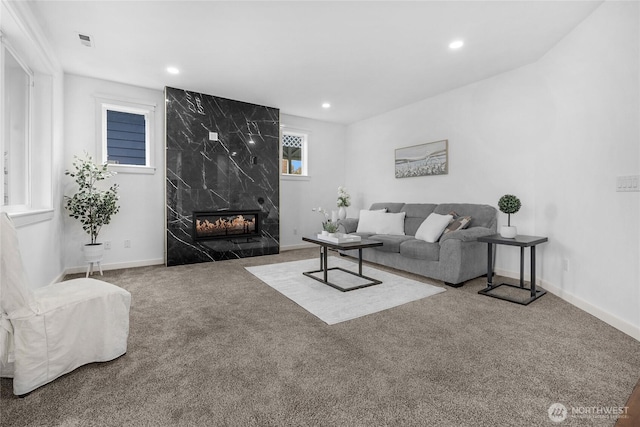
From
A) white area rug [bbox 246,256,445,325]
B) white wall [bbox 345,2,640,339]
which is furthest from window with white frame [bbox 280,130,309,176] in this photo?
white area rug [bbox 246,256,445,325]

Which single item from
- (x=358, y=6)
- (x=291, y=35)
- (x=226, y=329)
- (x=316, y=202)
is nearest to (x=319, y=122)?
(x=316, y=202)

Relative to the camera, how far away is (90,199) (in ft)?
12.3

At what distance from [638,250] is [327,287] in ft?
8.44

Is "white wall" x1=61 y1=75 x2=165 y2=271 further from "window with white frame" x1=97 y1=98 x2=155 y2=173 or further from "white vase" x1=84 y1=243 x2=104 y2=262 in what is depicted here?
"white vase" x1=84 y1=243 x2=104 y2=262

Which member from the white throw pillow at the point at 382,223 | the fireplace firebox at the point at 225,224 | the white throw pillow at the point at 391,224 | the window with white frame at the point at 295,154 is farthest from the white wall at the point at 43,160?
the white throw pillow at the point at 391,224

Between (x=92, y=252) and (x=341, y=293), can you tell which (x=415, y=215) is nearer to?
(x=341, y=293)

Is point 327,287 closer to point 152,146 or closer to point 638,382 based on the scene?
point 638,382

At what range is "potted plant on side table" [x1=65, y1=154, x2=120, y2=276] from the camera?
148 inches

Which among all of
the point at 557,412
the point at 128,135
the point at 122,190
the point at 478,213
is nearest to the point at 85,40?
the point at 128,135

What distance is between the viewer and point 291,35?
3006mm

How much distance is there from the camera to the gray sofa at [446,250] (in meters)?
3.38

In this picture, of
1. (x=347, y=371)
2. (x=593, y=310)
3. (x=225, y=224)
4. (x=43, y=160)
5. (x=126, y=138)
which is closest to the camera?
(x=347, y=371)

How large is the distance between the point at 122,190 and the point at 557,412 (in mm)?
5093

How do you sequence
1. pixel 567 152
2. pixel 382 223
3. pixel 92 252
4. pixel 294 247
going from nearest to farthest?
1. pixel 567 152
2. pixel 92 252
3. pixel 382 223
4. pixel 294 247
